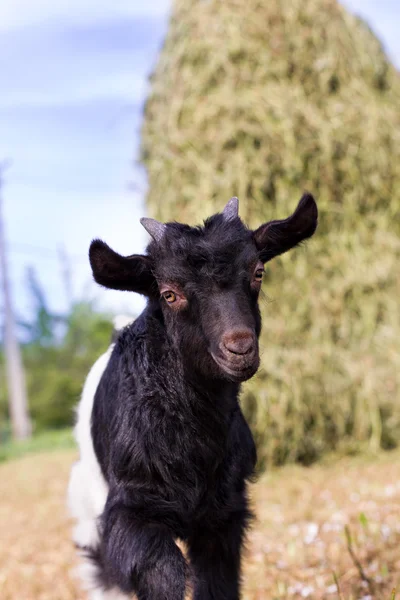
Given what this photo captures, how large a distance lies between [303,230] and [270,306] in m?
4.69

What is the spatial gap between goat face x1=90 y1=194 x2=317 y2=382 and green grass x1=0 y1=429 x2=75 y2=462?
13773mm

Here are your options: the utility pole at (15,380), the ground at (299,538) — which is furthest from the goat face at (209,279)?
the utility pole at (15,380)

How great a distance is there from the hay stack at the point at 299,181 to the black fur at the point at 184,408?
4488 mm

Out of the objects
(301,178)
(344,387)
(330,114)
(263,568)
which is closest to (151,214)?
(301,178)

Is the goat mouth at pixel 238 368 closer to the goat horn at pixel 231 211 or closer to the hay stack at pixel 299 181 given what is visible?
the goat horn at pixel 231 211

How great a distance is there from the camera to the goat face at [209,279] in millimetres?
2803

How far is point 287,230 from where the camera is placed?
10.8 ft

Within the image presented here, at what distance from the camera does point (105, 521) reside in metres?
3.23

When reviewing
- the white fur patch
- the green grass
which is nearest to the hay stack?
the white fur patch

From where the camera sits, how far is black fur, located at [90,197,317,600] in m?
2.92

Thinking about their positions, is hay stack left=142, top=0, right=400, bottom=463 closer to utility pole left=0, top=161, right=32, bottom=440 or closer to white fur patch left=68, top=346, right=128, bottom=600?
white fur patch left=68, top=346, right=128, bottom=600

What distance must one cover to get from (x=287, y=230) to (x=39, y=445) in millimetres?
15696

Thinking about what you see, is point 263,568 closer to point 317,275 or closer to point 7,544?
point 7,544

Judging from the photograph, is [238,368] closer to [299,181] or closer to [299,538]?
[299,538]
